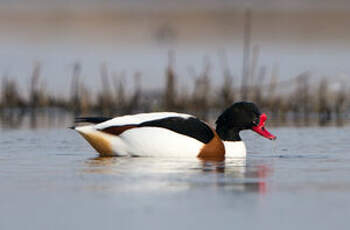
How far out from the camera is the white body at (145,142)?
1153 cm

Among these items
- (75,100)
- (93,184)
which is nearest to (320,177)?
(93,184)

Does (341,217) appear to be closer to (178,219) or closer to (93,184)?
(178,219)

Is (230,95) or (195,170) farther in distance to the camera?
(230,95)

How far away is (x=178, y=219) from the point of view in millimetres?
6734

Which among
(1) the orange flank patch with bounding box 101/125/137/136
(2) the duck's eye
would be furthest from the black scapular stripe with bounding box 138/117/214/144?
(2) the duck's eye

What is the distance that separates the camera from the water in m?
6.71

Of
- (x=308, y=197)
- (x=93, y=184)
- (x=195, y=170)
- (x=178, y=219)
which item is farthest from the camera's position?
(x=195, y=170)

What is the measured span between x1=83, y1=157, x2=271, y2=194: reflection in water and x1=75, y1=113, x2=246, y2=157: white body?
269 millimetres

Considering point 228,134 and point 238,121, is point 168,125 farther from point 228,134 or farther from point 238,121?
point 238,121

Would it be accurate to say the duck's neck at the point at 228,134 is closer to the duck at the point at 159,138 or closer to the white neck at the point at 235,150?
the duck at the point at 159,138

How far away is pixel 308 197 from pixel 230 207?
89 cm

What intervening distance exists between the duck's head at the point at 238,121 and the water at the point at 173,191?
0.37m

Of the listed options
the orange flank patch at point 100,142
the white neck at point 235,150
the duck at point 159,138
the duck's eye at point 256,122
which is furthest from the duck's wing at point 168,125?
the duck's eye at point 256,122

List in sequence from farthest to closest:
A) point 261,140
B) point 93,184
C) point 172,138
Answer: point 261,140 → point 172,138 → point 93,184
